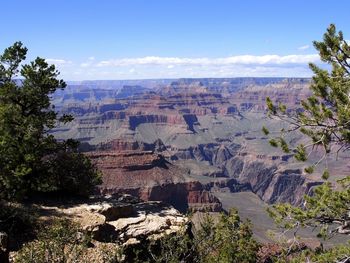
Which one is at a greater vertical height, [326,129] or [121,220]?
[326,129]

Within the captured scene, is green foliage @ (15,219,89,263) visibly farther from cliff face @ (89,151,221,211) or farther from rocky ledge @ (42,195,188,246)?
cliff face @ (89,151,221,211)

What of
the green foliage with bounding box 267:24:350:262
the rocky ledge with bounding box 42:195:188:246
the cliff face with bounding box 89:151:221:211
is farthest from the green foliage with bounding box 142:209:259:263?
the cliff face with bounding box 89:151:221:211

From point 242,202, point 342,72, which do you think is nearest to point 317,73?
point 342,72

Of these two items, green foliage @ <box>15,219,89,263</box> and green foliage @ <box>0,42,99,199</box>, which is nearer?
green foliage @ <box>15,219,89,263</box>

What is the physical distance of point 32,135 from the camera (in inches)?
1036

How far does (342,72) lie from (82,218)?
48.1ft

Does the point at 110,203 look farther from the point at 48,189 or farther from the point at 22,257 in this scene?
the point at 22,257

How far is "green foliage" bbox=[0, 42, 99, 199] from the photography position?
25.4 meters

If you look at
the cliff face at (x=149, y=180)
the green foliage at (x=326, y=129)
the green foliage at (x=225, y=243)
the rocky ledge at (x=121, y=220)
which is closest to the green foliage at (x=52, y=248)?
the rocky ledge at (x=121, y=220)

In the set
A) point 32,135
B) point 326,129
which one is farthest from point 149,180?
point 326,129

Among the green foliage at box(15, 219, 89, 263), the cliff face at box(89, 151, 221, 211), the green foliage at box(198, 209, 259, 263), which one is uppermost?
the green foliage at box(15, 219, 89, 263)

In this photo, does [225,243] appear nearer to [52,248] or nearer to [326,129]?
[326,129]

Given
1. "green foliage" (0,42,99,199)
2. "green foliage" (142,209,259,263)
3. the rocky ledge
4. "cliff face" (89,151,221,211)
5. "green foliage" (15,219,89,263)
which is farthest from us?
"cliff face" (89,151,221,211)

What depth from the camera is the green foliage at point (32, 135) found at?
1000 inches
